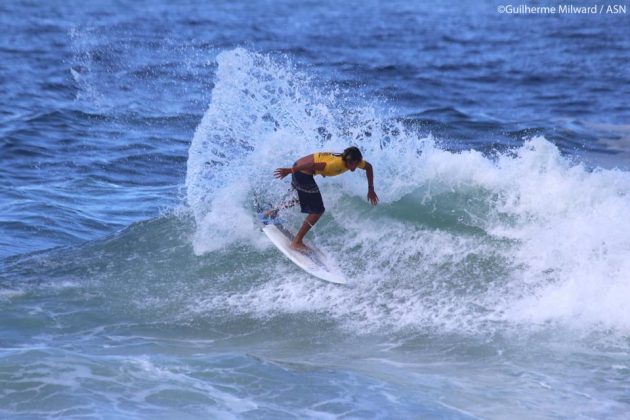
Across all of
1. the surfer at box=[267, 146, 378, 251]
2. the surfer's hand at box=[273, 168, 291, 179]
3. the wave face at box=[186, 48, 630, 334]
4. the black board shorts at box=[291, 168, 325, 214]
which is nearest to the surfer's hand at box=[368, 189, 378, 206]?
the surfer at box=[267, 146, 378, 251]

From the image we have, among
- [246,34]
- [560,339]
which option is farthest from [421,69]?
[560,339]

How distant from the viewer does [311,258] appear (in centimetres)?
1105

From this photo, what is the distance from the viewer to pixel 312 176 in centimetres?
1091

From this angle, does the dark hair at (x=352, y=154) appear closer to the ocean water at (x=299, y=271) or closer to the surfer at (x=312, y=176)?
the surfer at (x=312, y=176)

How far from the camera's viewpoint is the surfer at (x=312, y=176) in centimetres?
1063

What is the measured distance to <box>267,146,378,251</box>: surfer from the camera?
10.6 metres

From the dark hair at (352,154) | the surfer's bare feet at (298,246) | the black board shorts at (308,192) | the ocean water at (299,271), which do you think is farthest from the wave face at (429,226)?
the dark hair at (352,154)

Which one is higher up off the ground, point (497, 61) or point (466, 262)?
point (497, 61)

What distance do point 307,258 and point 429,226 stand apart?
174cm

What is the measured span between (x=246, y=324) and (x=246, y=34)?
2336 cm

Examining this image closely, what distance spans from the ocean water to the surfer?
1.90 ft

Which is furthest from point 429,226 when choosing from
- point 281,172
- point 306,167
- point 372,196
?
point 281,172

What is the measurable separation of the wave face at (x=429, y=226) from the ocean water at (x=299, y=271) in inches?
1.0

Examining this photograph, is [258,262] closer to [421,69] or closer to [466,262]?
[466,262]
